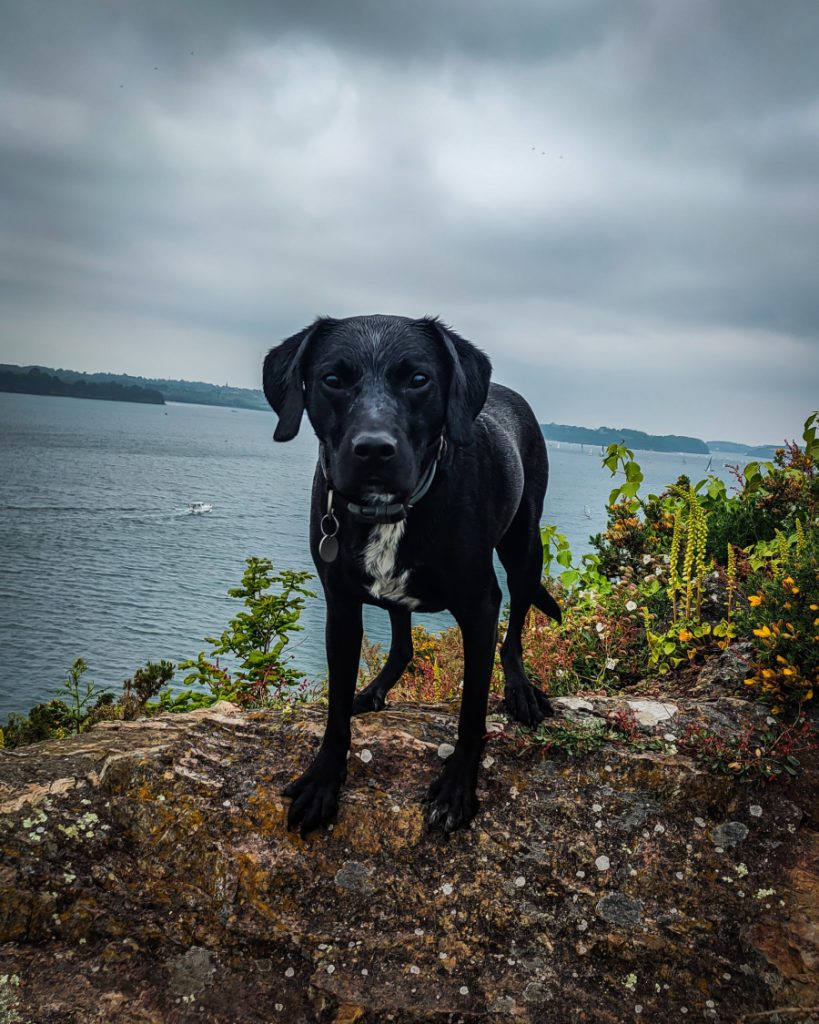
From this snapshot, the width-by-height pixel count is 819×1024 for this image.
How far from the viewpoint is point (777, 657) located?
351 centimetres

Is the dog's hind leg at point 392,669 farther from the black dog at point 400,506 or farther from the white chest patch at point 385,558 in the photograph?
the white chest patch at point 385,558

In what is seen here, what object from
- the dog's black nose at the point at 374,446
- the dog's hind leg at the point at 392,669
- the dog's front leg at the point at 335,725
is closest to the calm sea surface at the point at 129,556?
the dog's hind leg at the point at 392,669

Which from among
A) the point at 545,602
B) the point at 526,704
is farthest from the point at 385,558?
the point at 545,602

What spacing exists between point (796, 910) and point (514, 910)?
1071 millimetres

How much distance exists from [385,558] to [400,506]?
27 cm

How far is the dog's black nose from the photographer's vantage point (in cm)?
252

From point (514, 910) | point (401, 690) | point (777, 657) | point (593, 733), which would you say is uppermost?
point (777, 657)

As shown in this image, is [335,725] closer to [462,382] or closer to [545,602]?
[462,382]

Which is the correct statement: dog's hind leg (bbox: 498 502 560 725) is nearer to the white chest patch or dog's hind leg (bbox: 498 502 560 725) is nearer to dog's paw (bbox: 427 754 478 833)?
dog's paw (bbox: 427 754 478 833)

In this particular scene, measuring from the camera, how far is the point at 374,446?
2.52 meters

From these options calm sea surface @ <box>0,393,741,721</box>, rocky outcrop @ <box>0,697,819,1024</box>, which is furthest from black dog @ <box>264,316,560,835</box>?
calm sea surface @ <box>0,393,741,721</box>

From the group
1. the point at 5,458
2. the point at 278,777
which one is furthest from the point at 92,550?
the point at 5,458

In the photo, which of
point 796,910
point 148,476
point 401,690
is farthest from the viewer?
point 148,476

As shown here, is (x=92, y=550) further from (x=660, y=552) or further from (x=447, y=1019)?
→ (x=447, y=1019)
